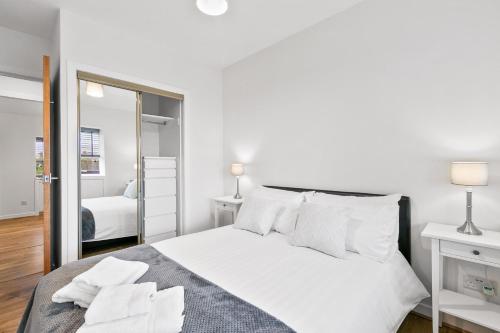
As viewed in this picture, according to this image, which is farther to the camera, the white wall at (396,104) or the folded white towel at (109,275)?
the white wall at (396,104)

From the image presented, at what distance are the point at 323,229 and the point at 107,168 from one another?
8.03ft

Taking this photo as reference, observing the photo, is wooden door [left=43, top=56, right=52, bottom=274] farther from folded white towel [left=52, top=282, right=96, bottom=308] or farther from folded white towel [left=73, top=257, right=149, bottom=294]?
folded white towel [left=52, top=282, right=96, bottom=308]

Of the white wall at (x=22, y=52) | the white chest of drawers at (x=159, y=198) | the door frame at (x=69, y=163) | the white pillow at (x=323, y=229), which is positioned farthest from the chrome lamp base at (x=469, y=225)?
the white wall at (x=22, y=52)

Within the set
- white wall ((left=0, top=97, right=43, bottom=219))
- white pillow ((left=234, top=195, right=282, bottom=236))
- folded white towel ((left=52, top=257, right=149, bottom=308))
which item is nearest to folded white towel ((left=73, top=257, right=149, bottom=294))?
folded white towel ((left=52, top=257, right=149, bottom=308))

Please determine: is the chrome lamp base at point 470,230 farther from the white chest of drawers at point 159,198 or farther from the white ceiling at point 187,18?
the white chest of drawers at point 159,198

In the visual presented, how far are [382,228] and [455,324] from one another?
2.96 feet

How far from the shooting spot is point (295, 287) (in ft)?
4.29

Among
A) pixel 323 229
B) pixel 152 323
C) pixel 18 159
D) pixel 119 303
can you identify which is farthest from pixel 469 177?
pixel 18 159

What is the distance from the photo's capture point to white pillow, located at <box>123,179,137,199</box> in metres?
2.90

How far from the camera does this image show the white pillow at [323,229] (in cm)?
175

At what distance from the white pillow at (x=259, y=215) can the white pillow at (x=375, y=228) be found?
662mm

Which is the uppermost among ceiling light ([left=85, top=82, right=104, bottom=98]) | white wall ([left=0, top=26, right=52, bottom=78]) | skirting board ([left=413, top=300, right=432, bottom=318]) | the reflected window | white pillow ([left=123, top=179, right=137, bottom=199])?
white wall ([left=0, top=26, right=52, bottom=78])

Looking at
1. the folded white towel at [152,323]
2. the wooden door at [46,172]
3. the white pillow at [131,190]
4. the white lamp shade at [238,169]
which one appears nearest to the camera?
the folded white towel at [152,323]

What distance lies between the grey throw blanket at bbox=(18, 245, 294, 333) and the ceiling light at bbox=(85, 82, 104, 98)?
1853mm
